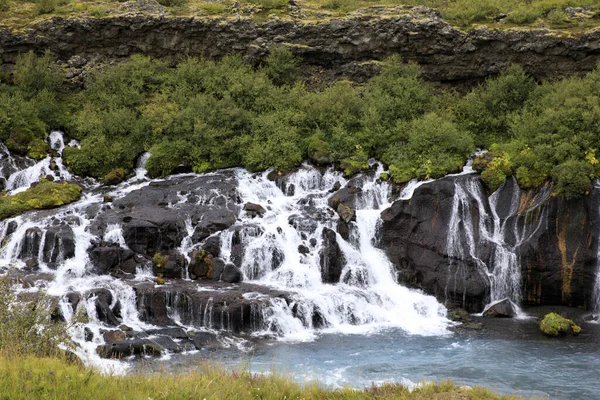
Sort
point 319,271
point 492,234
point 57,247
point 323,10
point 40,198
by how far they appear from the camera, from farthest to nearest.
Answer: point 323,10
point 40,198
point 492,234
point 319,271
point 57,247

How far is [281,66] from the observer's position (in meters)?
33.7

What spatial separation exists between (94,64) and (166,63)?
4872 millimetres

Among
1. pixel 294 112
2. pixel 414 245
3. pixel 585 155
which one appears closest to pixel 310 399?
pixel 414 245

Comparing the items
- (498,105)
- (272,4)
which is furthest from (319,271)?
(272,4)

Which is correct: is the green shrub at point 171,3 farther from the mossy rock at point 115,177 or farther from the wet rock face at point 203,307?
the wet rock face at point 203,307

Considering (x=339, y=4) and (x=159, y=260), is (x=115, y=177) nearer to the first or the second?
(x=159, y=260)

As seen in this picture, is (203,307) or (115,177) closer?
(203,307)

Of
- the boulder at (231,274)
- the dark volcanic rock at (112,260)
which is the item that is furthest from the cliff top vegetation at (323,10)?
the boulder at (231,274)

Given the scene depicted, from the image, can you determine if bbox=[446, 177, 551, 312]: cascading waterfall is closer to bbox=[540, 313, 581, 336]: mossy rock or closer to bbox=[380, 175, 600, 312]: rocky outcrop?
bbox=[380, 175, 600, 312]: rocky outcrop

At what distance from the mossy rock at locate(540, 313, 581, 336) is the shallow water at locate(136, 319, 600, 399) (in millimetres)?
256

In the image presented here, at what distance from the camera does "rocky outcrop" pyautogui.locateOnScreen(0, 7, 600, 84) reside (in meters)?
31.3

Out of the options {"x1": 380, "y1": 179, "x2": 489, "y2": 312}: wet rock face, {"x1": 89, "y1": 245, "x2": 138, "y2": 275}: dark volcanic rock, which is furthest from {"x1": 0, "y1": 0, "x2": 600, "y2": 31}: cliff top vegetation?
{"x1": 89, "y1": 245, "x2": 138, "y2": 275}: dark volcanic rock

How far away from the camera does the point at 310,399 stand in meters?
9.23

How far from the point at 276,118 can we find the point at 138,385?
22.4 meters
